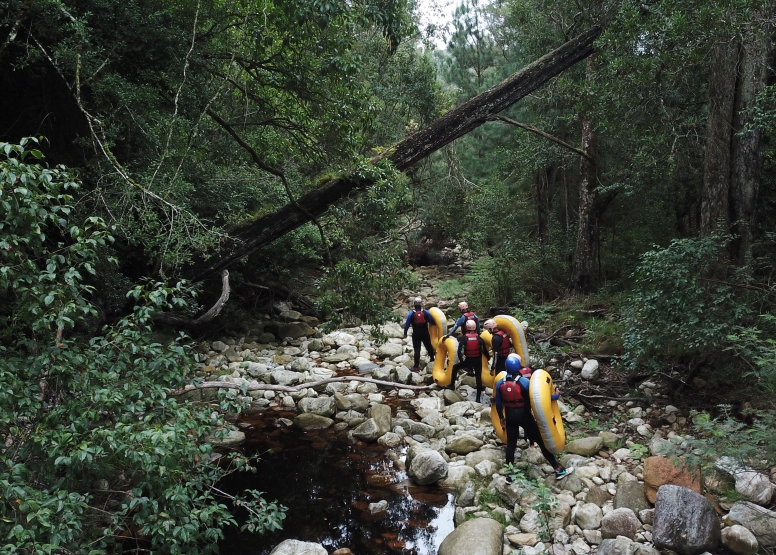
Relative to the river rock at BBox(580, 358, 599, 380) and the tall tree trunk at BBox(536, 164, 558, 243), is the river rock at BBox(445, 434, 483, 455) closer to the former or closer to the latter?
the river rock at BBox(580, 358, 599, 380)

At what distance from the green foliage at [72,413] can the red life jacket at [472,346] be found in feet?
15.8

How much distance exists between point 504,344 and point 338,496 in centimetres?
349

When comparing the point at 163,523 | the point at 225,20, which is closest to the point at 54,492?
the point at 163,523

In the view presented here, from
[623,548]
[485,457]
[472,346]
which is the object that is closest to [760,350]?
[623,548]

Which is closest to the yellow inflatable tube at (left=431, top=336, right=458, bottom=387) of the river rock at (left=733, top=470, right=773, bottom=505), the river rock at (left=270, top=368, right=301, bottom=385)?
the river rock at (left=270, top=368, right=301, bottom=385)

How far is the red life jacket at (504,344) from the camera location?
804 centimetres

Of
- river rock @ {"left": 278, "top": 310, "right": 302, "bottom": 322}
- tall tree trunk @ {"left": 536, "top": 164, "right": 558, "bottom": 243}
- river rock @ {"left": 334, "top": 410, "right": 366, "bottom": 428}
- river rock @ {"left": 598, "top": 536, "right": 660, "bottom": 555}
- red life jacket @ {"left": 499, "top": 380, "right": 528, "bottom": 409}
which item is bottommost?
river rock @ {"left": 598, "top": 536, "right": 660, "bottom": 555}

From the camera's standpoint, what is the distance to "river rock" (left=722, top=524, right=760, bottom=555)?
4047 millimetres

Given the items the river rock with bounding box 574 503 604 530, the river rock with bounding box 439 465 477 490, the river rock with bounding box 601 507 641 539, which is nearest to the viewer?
the river rock with bounding box 601 507 641 539

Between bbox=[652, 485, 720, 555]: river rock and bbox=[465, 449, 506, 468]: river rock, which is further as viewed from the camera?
bbox=[465, 449, 506, 468]: river rock

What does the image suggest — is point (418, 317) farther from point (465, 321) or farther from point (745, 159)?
point (745, 159)

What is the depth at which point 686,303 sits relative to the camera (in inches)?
239

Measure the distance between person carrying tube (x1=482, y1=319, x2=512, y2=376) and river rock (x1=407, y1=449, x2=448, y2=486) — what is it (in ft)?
6.97

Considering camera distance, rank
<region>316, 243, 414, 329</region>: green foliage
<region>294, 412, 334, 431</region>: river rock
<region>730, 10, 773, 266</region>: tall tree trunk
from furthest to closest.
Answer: <region>294, 412, 334, 431</region>: river rock, <region>316, 243, 414, 329</region>: green foliage, <region>730, 10, 773, 266</region>: tall tree trunk
